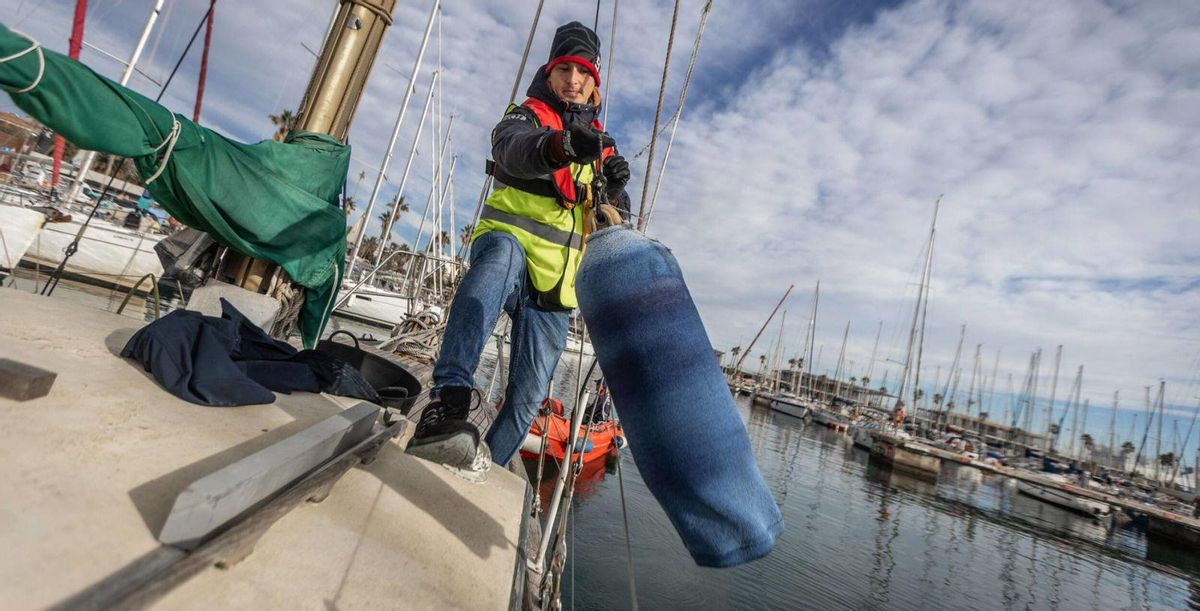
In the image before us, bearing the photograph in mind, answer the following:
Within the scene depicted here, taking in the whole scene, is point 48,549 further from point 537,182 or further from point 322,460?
point 537,182

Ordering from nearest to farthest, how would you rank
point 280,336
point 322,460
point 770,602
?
1. point 322,460
2. point 280,336
3. point 770,602

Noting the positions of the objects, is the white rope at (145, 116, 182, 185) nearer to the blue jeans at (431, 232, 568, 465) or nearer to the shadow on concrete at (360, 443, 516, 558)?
the blue jeans at (431, 232, 568, 465)

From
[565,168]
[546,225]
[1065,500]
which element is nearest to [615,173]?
→ [565,168]

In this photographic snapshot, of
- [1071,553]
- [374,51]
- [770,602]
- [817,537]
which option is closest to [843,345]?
[1071,553]

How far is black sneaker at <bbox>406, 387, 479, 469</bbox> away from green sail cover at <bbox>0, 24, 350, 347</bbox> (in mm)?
2147

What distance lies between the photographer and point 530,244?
8.00 feet

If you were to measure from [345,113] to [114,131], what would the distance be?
217 cm

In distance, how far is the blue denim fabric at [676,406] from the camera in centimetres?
144

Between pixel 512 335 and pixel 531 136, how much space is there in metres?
1.07

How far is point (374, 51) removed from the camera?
15.2ft

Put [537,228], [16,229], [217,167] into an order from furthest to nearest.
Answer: [16,229], [217,167], [537,228]

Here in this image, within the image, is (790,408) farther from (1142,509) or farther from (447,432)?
(447,432)

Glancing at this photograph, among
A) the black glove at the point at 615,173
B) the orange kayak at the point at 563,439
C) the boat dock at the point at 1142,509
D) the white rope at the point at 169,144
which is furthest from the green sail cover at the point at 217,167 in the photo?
the boat dock at the point at 1142,509

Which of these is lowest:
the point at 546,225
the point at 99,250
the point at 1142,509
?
the point at 1142,509
